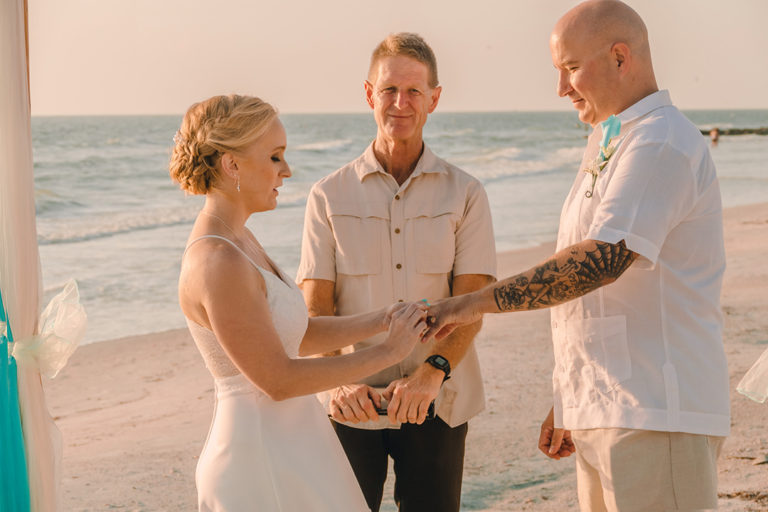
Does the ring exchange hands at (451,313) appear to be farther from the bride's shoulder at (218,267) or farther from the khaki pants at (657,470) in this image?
the bride's shoulder at (218,267)

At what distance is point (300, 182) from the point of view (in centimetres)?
2683

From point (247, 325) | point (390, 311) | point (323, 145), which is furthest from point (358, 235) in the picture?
point (323, 145)

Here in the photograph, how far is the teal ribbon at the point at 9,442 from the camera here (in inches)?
122

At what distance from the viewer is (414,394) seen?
11.2 feet

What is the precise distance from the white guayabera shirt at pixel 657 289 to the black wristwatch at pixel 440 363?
Result: 658 mm

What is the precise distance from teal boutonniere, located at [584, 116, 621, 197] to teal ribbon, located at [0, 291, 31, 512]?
6.86ft

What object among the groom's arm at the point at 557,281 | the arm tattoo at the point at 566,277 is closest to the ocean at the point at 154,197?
the groom's arm at the point at 557,281

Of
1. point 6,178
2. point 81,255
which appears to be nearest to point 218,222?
point 6,178

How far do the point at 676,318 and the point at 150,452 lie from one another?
4.87m

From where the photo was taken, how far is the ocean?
13.0 m

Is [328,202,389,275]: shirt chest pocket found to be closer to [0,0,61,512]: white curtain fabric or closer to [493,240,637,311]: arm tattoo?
[493,240,637,311]: arm tattoo

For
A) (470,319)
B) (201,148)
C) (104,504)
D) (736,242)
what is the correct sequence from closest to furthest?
(201,148), (470,319), (104,504), (736,242)

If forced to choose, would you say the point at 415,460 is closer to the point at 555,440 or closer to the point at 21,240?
the point at 555,440

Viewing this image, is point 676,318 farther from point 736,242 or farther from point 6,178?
point 736,242
